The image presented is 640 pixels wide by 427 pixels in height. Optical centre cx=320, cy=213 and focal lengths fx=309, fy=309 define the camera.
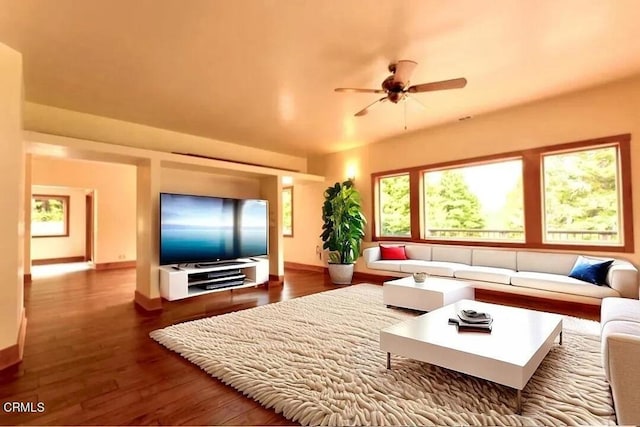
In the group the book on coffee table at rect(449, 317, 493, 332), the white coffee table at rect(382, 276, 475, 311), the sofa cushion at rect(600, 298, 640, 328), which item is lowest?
the white coffee table at rect(382, 276, 475, 311)

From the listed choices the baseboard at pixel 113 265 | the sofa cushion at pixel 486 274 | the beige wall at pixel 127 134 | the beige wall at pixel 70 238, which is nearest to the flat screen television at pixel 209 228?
the beige wall at pixel 127 134

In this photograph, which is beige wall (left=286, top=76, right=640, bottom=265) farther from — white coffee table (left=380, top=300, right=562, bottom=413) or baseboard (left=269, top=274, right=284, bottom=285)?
white coffee table (left=380, top=300, right=562, bottom=413)

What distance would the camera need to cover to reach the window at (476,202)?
4.89m

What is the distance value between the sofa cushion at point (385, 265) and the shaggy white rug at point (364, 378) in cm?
202

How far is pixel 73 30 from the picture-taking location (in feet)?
8.19

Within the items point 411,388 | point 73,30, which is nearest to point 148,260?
point 73,30

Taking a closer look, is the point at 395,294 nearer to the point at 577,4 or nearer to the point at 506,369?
the point at 506,369

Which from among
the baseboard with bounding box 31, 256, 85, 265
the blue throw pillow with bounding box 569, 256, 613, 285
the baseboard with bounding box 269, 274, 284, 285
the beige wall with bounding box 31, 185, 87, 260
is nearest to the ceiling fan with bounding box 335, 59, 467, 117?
the blue throw pillow with bounding box 569, 256, 613, 285

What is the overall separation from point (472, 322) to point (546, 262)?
9.10 feet

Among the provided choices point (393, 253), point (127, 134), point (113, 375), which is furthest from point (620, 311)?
point (127, 134)

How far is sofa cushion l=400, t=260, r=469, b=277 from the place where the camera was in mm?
4672

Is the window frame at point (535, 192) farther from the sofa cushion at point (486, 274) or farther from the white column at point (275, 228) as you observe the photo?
the white column at point (275, 228)

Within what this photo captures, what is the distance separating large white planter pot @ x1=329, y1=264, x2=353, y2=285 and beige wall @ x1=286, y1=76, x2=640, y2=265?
1095mm

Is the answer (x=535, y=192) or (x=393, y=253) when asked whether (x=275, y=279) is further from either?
(x=535, y=192)
